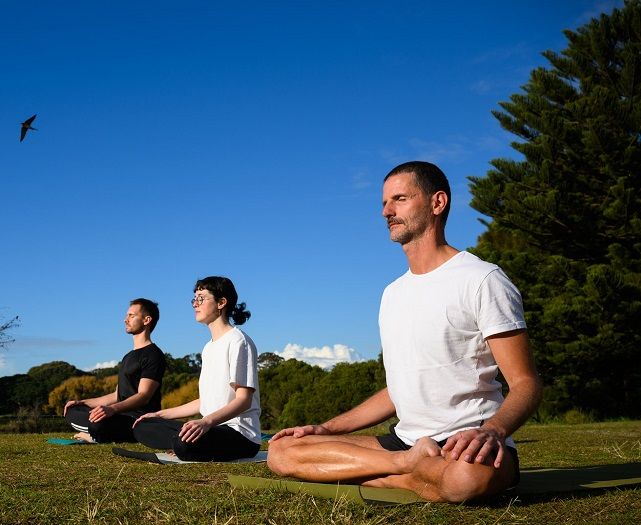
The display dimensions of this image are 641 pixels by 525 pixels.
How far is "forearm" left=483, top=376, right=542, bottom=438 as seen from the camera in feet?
8.38

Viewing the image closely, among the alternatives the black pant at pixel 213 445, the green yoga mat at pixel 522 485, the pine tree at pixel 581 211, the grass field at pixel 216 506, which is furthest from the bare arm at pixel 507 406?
the pine tree at pixel 581 211

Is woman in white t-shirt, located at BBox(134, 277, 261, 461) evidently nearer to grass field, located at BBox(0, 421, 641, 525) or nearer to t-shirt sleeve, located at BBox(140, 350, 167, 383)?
grass field, located at BBox(0, 421, 641, 525)

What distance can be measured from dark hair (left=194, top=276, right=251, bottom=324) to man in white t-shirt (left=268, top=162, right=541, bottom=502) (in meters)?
2.02

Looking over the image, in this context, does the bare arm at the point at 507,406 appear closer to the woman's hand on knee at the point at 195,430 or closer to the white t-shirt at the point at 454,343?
the white t-shirt at the point at 454,343

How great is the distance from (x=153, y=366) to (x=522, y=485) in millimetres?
3941

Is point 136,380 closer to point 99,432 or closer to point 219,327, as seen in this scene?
point 99,432

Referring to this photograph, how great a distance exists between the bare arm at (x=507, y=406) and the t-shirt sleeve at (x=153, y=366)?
4.17 meters

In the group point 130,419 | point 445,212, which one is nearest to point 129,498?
point 445,212

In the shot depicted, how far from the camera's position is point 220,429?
15.7ft

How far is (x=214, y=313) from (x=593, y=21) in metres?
14.5

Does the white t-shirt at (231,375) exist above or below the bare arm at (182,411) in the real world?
above

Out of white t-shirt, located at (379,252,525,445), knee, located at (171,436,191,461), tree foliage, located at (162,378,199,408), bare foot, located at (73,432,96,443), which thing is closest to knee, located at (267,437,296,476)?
white t-shirt, located at (379,252,525,445)

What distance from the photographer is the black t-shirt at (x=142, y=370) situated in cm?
636

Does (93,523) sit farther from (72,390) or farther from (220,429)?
(72,390)
